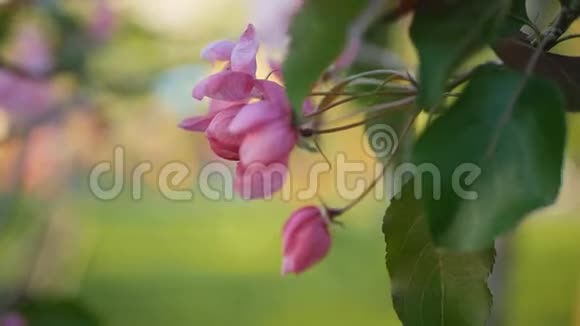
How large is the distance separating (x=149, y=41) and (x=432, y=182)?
2.22 metres

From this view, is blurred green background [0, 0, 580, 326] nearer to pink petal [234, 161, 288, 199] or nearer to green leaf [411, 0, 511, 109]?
pink petal [234, 161, 288, 199]

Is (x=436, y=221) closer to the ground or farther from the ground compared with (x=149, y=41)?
closer to the ground

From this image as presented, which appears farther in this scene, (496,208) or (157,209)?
(157,209)

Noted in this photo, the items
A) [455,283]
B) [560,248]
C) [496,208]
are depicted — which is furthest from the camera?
[560,248]

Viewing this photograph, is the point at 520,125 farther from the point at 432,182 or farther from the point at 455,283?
the point at 455,283

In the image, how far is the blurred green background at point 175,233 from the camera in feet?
7.29

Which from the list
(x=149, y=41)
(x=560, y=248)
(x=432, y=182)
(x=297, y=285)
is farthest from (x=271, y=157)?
(x=560, y=248)

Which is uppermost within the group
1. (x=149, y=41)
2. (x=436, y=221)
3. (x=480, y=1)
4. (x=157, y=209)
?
(x=157, y=209)

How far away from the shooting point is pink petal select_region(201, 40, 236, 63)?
1.81ft

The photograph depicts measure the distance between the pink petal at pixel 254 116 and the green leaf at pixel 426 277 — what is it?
0.10 m

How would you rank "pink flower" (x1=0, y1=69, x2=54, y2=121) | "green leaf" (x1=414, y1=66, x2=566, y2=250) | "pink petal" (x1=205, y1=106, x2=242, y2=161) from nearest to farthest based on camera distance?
"green leaf" (x1=414, y1=66, x2=566, y2=250) → "pink petal" (x1=205, y1=106, x2=242, y2=161) → "pink flower" (x1=0, y1=69, x2=54, y2=121)

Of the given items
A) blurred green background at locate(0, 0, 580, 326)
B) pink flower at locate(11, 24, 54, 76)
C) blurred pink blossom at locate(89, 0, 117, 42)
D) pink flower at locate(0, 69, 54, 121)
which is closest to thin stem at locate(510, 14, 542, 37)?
blurred green background at locate(0, 0, 580, 326)

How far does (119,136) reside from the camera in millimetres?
2699

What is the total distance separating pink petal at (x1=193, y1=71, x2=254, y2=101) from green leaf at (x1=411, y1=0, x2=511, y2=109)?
5.1 inches
